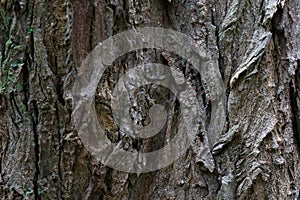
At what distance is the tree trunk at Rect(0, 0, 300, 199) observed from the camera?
0.82 metres

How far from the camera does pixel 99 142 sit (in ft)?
2.70

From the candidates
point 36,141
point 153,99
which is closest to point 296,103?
point 153,99

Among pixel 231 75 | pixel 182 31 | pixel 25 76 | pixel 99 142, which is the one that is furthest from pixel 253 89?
pixel 25 76

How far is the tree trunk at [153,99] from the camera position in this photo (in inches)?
32.2

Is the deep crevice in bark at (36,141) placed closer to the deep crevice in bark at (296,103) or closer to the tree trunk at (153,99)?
the tree trunk at (153,99)

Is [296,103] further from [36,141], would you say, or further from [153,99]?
[36,141]

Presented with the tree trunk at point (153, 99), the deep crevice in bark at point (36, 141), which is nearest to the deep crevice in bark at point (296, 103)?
the tree trunk at point (153, 99)

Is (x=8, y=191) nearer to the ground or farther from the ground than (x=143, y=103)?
nearer to the ground

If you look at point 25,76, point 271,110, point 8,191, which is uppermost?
point 25,76

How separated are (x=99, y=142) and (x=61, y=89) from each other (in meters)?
0.13

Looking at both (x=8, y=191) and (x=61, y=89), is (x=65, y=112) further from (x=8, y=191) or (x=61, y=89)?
(x=8, y=191)

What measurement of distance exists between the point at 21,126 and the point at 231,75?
1.53 feet

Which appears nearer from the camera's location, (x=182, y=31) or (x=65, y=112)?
(x=65, y=112)

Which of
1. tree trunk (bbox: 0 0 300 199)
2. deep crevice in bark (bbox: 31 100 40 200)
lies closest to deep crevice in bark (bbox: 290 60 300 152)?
tree trunk (bbox: 0 0 300 199)
